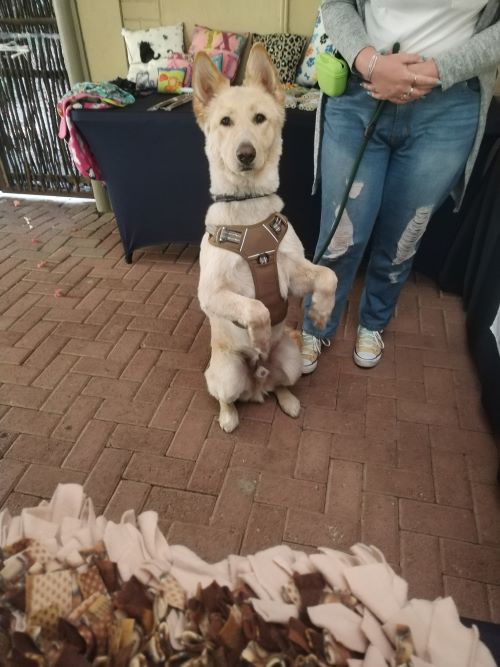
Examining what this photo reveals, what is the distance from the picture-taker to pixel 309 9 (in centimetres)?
340

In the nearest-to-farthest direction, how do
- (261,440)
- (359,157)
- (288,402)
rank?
(359,157), (261,440), (288,402)

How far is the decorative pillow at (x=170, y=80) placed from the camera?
3.38 metres

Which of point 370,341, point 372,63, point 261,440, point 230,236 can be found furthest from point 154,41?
point 261,440

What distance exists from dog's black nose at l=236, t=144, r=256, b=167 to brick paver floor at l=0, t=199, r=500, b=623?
123 cm

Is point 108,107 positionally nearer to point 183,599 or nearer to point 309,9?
point 309,9

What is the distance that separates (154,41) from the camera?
354cm

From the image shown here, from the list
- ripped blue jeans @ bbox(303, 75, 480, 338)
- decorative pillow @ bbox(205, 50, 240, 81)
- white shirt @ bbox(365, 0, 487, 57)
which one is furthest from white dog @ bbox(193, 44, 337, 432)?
decorative pillow @ bbox(205, 50, 240, 81)

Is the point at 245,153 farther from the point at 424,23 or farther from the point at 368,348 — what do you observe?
the point at 368,348

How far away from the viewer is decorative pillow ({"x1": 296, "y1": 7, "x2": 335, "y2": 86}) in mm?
3219

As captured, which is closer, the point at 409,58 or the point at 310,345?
the point at 409,58

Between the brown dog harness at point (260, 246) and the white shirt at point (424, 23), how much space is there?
826 millimetres

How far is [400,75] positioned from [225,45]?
8.07 ft

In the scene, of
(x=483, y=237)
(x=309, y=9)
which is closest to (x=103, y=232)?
(x=309, y=9)

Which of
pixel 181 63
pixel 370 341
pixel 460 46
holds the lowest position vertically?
pixel 370 341
